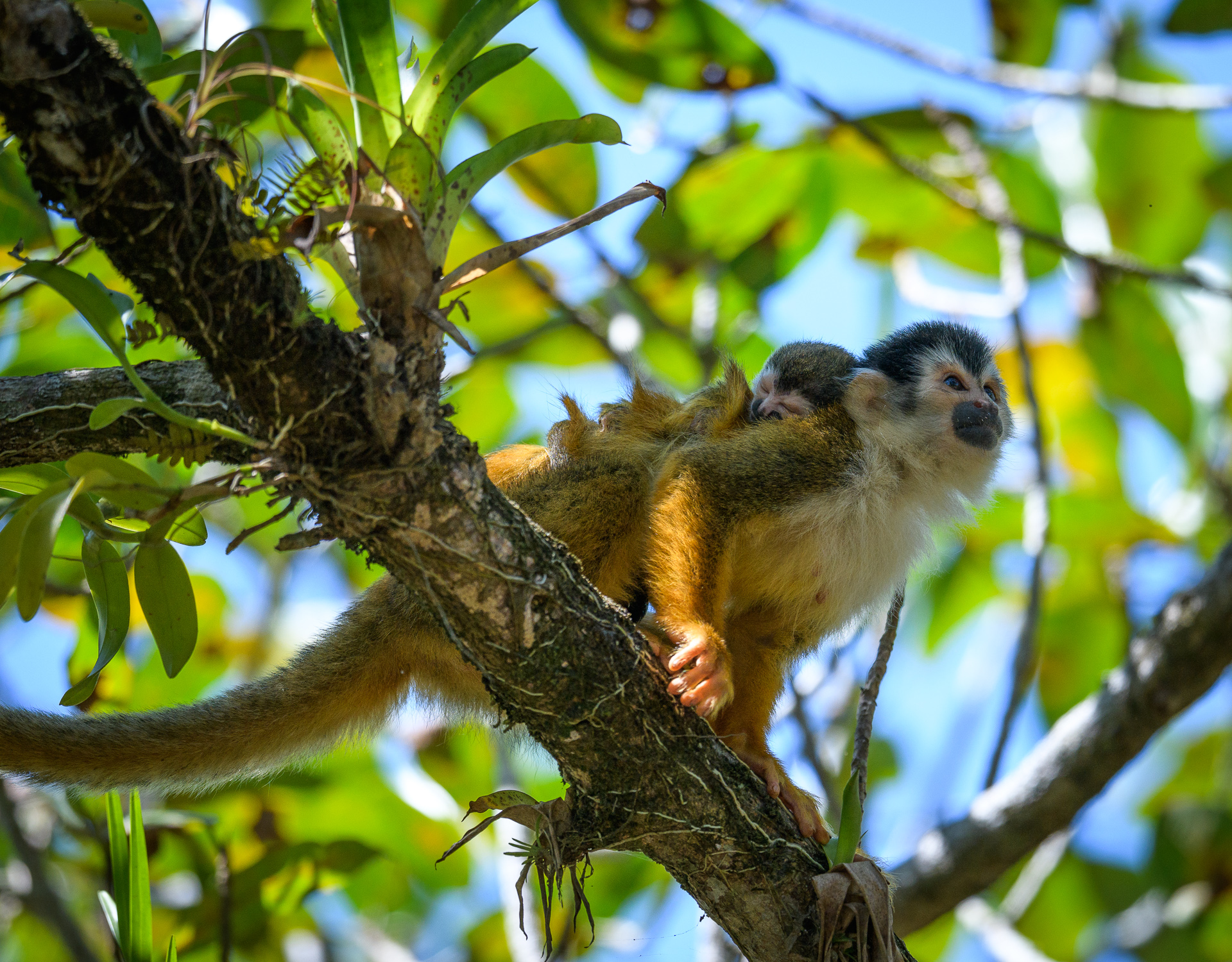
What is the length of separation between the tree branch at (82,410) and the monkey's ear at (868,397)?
2027mm

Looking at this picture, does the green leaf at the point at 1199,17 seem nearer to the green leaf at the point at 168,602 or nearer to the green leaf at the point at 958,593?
the green leaf at the point at 958,593

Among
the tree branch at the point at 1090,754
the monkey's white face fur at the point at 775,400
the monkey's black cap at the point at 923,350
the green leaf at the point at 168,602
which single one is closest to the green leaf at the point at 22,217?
the green leaf at the point at 168,602

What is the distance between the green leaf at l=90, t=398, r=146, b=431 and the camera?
1812 millimetres

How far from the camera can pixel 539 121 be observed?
456 centimetres

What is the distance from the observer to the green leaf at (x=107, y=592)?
225cm

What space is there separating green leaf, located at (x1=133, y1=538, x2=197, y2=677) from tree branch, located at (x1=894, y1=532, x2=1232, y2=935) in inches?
111

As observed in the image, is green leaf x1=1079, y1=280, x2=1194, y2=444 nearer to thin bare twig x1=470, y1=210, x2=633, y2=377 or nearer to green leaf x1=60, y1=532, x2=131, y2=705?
thin bare twig x1=470, y1=210, x2=633, y2=377

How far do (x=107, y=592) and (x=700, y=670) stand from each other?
138cm

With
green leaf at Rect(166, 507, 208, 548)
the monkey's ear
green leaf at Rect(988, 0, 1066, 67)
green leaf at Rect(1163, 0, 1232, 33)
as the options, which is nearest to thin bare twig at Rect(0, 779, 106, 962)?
green leaf at Rect(166, 507, 208, 548)

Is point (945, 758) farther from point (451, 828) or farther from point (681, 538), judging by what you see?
point (681, 538)

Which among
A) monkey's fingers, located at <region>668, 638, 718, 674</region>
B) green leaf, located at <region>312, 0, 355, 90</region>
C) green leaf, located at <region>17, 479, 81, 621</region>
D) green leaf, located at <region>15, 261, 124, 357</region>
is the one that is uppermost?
green leaf, located at <region>312, 0, 355, 90</region>

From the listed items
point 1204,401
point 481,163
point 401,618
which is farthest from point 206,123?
point 1204,401

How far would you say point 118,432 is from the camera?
98.0 inches

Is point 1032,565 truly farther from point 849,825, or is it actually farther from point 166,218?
point 166,218
